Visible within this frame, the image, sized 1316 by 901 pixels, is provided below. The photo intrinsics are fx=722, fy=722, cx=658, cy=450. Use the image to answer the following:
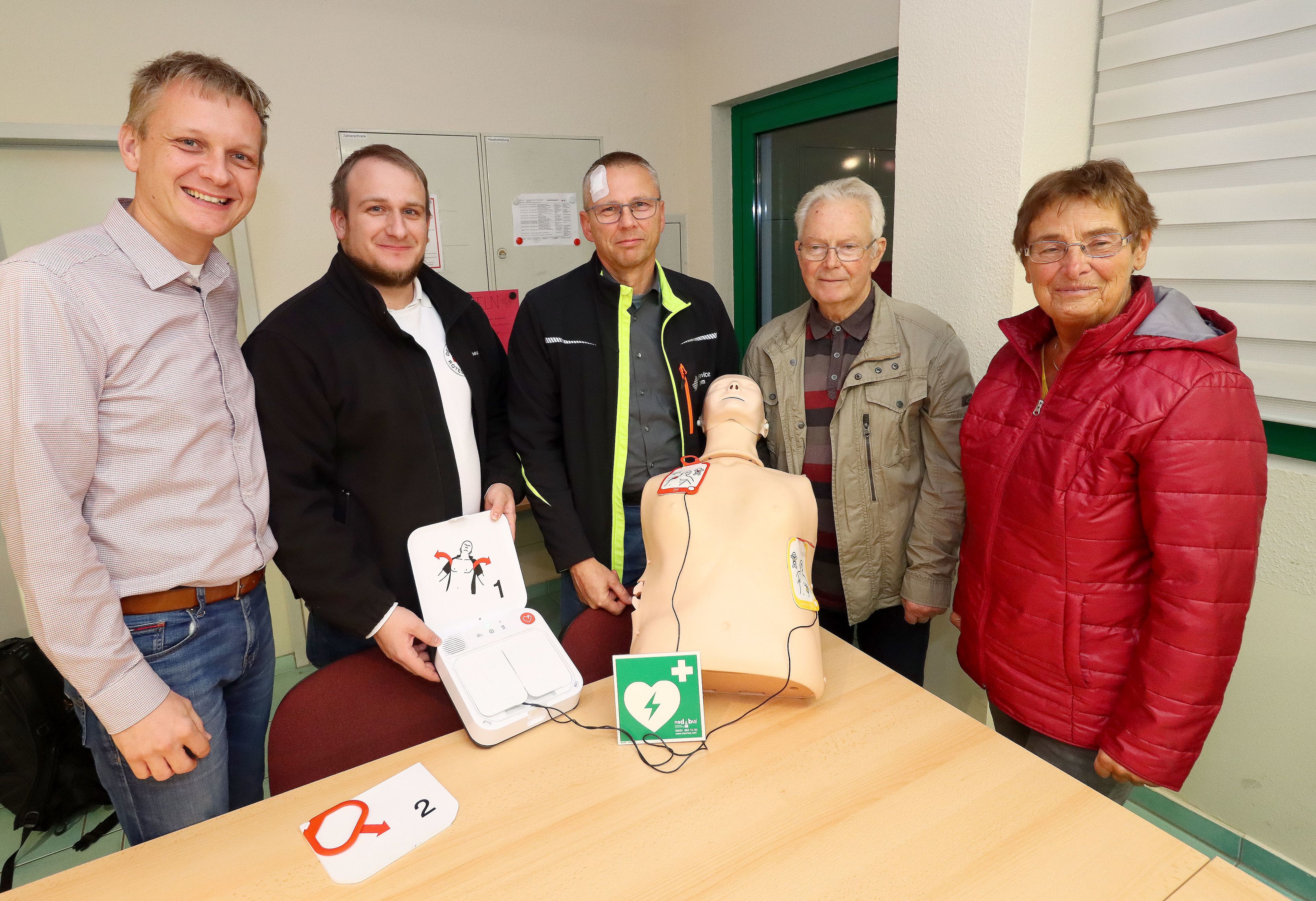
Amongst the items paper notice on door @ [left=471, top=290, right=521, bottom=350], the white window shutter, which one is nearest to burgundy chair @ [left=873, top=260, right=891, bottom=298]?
the white window shutter

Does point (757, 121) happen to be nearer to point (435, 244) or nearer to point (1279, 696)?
point (435, 244)

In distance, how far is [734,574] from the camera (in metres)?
1.25

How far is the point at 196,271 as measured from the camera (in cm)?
124

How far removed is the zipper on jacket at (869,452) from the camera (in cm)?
167

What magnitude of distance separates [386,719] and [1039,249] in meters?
1.49

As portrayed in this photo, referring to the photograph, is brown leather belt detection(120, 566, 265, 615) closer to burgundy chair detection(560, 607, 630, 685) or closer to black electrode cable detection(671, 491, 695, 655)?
burgundy chair detection(560, 607, 630, 685)

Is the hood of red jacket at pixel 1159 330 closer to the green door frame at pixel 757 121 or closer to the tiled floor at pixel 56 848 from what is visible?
the green door frame at pixel 757 121

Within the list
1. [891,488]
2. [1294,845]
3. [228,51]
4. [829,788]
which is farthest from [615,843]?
[228,51]

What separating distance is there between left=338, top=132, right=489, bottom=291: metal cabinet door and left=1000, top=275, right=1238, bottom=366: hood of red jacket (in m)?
2.60

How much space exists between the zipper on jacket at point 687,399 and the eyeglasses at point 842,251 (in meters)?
0.41

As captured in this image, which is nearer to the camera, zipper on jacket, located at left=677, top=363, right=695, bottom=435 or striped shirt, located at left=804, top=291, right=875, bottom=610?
striped shirt, located at left=804, top=291, right=875, bottom=610

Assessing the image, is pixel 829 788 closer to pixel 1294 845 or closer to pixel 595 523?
pixel 595 523

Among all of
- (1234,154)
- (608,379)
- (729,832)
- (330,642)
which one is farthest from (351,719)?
(1234,154)

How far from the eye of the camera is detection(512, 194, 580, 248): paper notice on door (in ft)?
11.0
